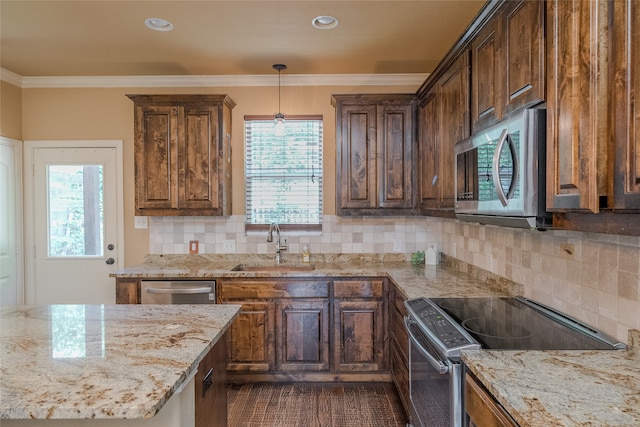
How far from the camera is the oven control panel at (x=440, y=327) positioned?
1493 mm

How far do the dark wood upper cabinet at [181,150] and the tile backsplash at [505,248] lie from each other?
16.5 inches

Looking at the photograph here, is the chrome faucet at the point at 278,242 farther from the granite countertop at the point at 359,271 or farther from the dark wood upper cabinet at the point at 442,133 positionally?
the dark wood upper cabinet at the point at 442,133

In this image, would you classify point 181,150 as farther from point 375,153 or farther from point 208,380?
point 208,380

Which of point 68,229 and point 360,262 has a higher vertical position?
point 68,229

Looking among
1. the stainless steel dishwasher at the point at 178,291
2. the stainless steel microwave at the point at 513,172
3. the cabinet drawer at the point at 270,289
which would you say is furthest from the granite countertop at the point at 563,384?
the stainless steel dishwasher at the point at 178,291

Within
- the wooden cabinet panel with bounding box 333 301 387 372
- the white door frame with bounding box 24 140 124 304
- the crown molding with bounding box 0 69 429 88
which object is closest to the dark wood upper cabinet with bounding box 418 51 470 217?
the crown molding with bounding box 0 69 429 88

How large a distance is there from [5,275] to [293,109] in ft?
10.5

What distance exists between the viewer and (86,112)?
3799 mm

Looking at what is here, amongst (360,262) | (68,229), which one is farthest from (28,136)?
(360,262)

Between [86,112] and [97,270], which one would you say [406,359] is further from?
[86,112]

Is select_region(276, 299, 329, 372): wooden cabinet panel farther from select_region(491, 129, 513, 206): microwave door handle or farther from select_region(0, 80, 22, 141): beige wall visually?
select_region(0, 80, 22, 141): beige wall

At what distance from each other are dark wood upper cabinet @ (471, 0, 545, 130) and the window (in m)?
1.94

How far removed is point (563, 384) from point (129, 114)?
404cm

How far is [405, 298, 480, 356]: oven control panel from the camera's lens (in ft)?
4.90
